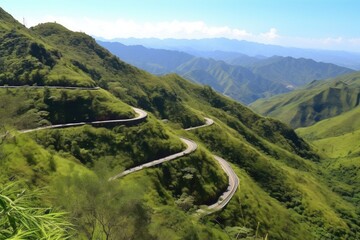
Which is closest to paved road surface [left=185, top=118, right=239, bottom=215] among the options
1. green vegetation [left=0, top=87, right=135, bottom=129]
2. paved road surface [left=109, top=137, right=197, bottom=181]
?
paved road surface [left=109, top=137, right=197, bottom=181]

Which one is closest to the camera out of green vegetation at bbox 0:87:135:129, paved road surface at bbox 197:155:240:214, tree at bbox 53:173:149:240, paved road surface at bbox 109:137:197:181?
tree at bbox 53:173:149:240

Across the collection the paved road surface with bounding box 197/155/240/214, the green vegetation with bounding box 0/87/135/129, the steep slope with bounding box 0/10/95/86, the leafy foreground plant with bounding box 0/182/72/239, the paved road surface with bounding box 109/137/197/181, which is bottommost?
the paved road surface with bounding box 197/155/240/214

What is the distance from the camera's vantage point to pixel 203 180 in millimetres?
136875

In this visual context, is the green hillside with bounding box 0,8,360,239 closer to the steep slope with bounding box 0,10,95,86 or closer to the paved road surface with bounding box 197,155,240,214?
the steep slope with bounding box 0,10,95,86

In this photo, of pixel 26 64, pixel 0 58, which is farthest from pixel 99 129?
pixel 0 58

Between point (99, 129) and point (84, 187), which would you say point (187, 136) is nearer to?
point (99, 129)

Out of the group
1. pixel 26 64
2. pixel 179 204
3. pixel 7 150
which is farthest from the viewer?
pixel 26 64

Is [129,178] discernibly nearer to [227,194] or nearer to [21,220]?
[227,194]

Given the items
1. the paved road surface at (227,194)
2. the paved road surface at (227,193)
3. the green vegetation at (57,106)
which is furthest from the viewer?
the green vegetation at (57,106)

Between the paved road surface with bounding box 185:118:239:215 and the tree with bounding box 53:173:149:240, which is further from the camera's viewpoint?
the paved road surface with bounding box 185:118:239:215

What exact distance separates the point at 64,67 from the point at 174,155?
75396 mm

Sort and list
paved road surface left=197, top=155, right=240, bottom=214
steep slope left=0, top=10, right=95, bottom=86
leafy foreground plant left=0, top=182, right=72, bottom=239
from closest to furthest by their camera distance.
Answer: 1. leafy foreground plant left=0, top=182, right=72, bottom=239
2. paved road surface left=197, top=155, right=240, bottom=214
3. steep slope left=0, top=10, right=95, bottom=86

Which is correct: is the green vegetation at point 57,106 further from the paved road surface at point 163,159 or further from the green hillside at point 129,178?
the paved road surface at point 163,159

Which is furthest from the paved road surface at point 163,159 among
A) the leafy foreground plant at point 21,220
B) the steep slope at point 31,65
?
the leafy foreground plant at point 21,220
